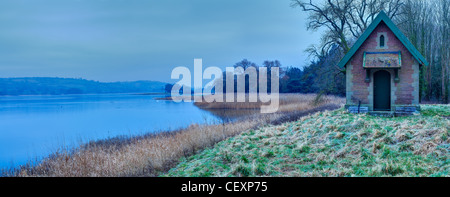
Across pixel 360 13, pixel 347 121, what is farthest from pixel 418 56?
pixel 360 13

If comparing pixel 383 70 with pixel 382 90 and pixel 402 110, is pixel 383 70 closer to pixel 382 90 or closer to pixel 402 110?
pixel 382 90

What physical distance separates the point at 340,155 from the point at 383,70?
297 inches

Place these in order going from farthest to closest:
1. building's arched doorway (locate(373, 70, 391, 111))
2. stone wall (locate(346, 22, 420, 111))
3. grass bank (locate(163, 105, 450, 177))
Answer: building's arched doorway (locate(373, 70, 391, 111))
stone wall (locate(346, 22, 420, 111))
grass bank (locate(163, 105, 450, 177))

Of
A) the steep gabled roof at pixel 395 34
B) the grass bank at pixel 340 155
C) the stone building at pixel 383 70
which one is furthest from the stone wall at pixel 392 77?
the grass bank at pixel 340 155

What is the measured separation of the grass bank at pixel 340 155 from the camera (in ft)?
17.1

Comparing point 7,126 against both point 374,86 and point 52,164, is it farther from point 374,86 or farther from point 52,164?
point 374,86

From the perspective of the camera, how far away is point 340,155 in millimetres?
6402

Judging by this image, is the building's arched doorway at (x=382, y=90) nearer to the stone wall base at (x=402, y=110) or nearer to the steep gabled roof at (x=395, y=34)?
the stone wall base at (x=402, y=110)

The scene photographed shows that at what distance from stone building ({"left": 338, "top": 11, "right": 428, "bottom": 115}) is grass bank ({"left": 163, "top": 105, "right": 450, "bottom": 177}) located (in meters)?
3.72

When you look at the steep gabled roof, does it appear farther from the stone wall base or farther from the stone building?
the stone wall base

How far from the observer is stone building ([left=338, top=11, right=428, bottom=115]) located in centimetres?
1162

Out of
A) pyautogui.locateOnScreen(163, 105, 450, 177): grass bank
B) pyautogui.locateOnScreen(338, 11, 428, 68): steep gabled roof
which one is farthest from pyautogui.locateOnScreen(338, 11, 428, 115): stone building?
pyautogui.locateOnScreen(163, 105, 450, 177): grass bank
